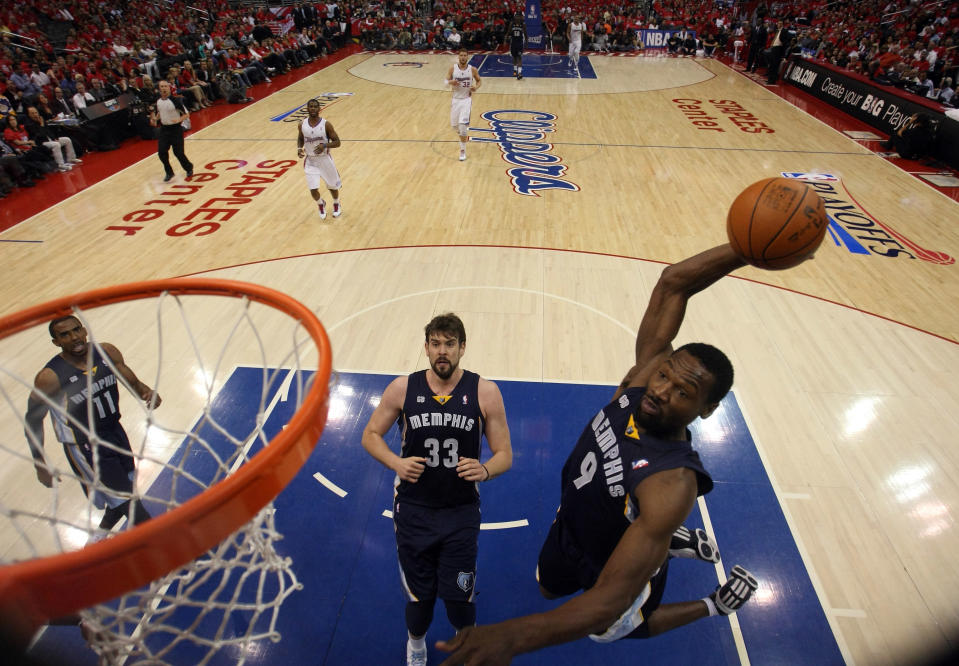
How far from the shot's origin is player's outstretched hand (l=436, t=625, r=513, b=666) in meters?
1.54

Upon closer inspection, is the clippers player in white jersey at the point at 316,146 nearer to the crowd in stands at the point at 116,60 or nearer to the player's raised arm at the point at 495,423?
the player's raised arm at the point at 495,423

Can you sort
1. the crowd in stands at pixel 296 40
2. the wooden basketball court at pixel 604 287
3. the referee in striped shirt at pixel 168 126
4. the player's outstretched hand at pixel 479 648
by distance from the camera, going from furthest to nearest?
the crowd in stands at pixel 296 40
the referee in striped shirt at pixel 168 126
the wooden basketball court at pixel 604 287
the player's outstretched hand at pixel 479 648

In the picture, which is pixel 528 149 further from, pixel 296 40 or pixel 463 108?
pixel 296 40

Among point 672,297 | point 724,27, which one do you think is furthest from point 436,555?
point 724,27

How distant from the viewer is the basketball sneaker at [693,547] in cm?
325

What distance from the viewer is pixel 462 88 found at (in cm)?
1023

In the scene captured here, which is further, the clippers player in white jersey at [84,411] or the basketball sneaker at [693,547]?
the basketball sneaker at [693,547]

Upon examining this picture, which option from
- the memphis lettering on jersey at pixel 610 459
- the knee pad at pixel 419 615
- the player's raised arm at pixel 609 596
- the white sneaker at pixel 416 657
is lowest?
the white sneaker at pixel 416 657

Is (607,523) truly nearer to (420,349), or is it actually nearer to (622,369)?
(622,369)

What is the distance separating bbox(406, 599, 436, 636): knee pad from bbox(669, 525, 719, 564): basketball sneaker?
4.74ft

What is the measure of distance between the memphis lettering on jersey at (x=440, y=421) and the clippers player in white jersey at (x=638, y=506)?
0.60 meters

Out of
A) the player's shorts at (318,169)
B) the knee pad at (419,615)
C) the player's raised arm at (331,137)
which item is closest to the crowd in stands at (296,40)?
the player's shorts at (318,169)

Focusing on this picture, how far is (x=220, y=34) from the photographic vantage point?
20.5 metres

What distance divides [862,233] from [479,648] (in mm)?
8909
